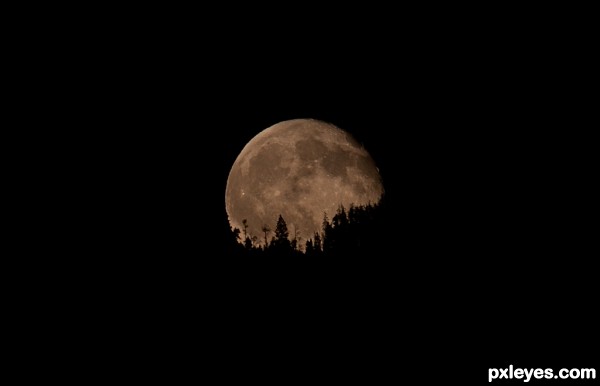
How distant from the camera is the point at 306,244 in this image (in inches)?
408

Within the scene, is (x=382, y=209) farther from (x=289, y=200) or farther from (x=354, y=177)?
(x=289, y=200)

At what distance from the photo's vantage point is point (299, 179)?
10664 millimetres

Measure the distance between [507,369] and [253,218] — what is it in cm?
612

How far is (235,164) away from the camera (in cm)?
1219

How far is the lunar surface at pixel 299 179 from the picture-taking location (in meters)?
10.5

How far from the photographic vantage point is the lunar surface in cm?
1054

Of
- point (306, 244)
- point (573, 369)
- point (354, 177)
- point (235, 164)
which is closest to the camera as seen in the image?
point (573, 369)

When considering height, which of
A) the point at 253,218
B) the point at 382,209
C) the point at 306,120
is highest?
the point at 306,120

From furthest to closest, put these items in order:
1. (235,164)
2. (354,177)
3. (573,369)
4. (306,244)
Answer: (235,164) < (354,177) < (306,244) < (573,369)

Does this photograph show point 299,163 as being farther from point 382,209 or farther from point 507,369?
point 507,369

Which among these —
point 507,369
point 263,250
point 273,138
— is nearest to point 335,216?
point 263,250

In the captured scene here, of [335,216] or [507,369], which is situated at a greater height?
[335,216]

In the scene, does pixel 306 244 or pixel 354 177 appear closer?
pixel 306 244

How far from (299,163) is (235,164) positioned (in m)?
2.09
